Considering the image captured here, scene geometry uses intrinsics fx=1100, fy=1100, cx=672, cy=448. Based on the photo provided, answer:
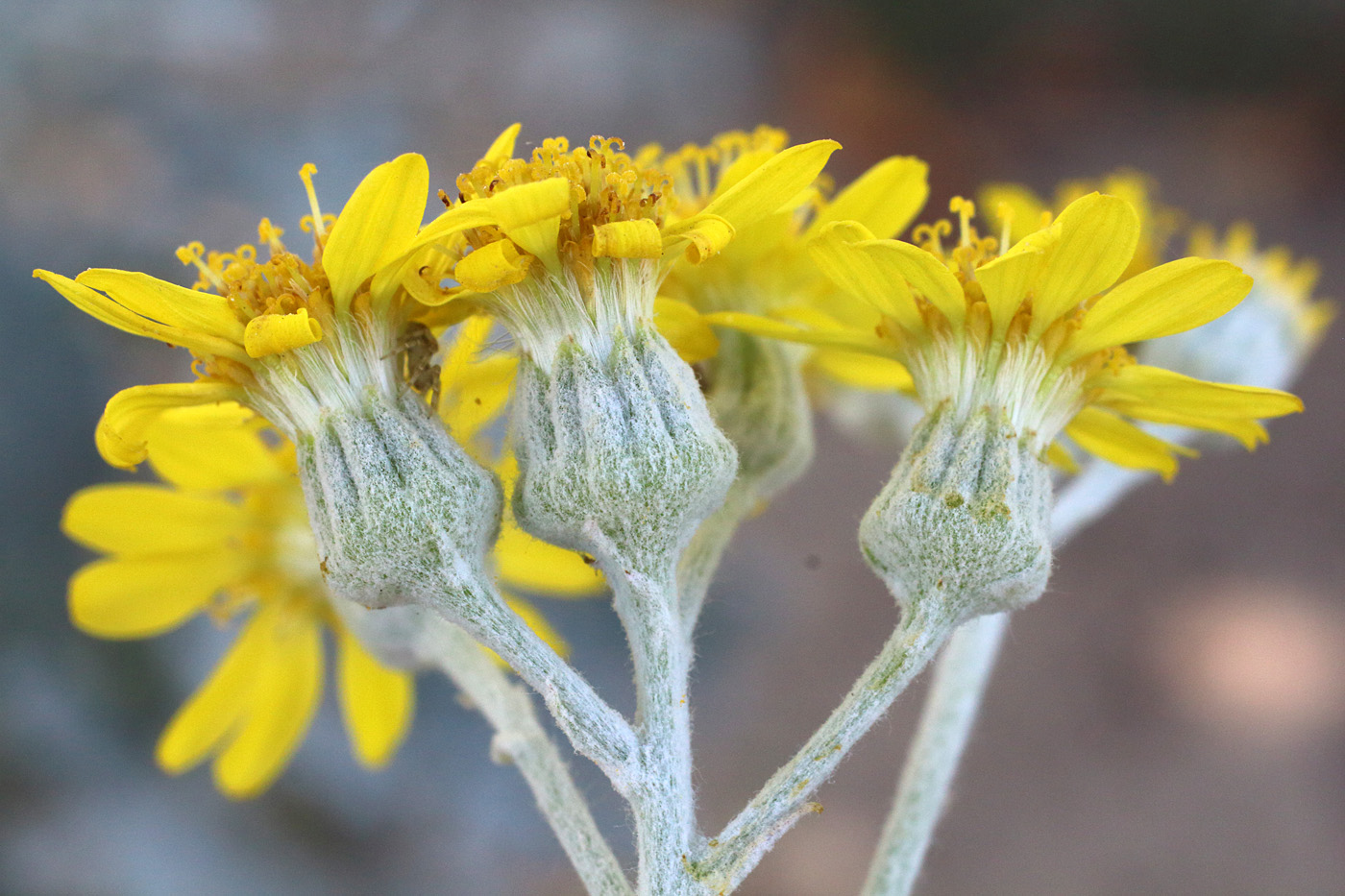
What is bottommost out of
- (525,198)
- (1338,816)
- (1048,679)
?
(1338,816)

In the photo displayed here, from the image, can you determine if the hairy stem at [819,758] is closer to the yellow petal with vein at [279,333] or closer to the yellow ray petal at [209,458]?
the yellow petal with vein at [279,333]

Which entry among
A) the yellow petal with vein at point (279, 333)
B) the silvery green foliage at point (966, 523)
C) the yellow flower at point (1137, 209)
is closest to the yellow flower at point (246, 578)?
the yellow petal with vein at point (279, 333)

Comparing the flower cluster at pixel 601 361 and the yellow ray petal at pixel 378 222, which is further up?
the yellow ray petal at pixel 378 222

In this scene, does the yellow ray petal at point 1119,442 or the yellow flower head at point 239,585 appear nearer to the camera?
the yellow ray petal at point 1119,442

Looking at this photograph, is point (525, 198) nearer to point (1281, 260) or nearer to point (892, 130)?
point (1281, 260)

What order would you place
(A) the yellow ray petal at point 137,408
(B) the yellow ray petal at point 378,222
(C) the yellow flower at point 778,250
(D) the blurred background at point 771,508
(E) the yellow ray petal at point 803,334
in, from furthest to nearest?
1. (D) the blurred background at point 771,508
2. (C) the yellow flower at point 778,250
3. (E) the yellow ray petal at point 803,334
4. (A) the yellow ray petal at point 137,408
5. (B) the yellow ray petal at point 378,222

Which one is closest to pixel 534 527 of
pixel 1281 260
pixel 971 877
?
pixel 1281 260

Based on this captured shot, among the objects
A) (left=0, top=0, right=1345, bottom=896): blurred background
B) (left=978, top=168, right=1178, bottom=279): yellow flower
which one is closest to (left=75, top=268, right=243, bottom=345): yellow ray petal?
(left=978, top=168, right=1178, bottom=279): yellow flower

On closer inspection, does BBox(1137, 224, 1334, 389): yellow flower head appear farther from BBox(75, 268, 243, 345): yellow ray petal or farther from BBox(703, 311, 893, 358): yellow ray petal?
BBox(75, 268, 243, 345): yellow ray petal
